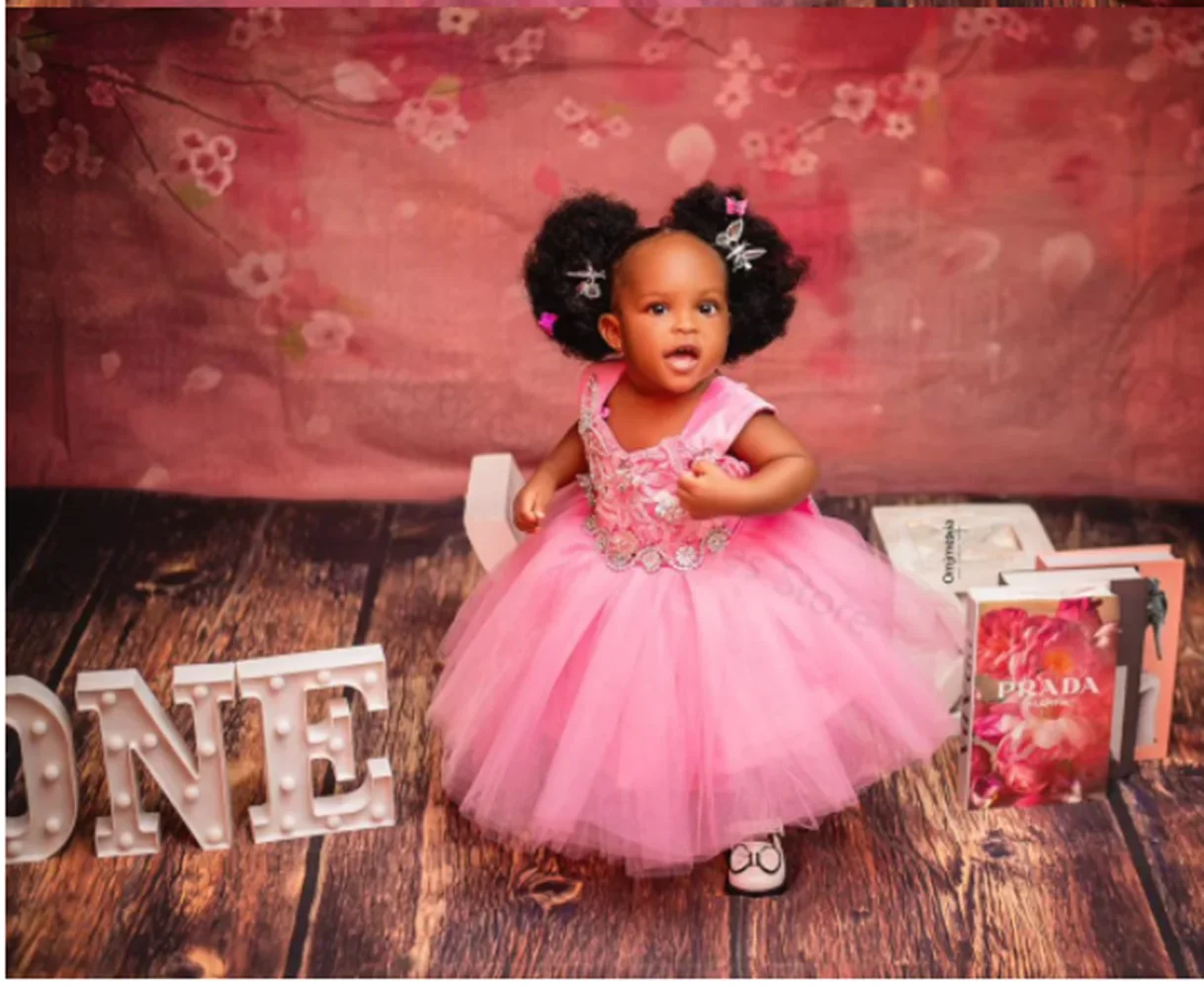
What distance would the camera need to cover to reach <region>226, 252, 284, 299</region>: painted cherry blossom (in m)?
2.19

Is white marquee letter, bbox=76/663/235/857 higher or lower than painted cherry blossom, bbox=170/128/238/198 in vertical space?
lower

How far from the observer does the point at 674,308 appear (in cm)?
154

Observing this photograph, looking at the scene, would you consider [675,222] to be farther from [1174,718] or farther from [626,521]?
[1174,718]

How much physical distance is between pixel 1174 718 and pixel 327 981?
0.91 meters

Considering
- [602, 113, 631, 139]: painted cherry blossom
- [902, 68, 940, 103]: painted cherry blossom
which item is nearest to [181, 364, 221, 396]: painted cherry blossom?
[602, 113, 631, 139]: painted cherry blossom

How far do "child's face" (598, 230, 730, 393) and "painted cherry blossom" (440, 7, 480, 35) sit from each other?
0.65 meters

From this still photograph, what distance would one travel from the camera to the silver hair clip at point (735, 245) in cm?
157

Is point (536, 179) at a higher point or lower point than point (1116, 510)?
higher

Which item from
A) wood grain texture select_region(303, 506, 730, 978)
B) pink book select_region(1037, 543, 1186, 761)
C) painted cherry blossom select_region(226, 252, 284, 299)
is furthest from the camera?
painted cherry blossom select_region(226, 252, 284, 299)

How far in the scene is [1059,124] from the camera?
2141mm

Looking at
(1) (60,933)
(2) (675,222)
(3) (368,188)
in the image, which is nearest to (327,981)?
(1) (60,933)

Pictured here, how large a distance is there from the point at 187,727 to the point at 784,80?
1016 millimetres

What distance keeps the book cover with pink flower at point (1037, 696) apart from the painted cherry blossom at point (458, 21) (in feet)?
3.03

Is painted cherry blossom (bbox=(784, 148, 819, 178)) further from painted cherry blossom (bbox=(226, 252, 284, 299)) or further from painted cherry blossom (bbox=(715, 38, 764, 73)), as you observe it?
painted cherry blossom (bbox=(226, 252, 284, 299))
